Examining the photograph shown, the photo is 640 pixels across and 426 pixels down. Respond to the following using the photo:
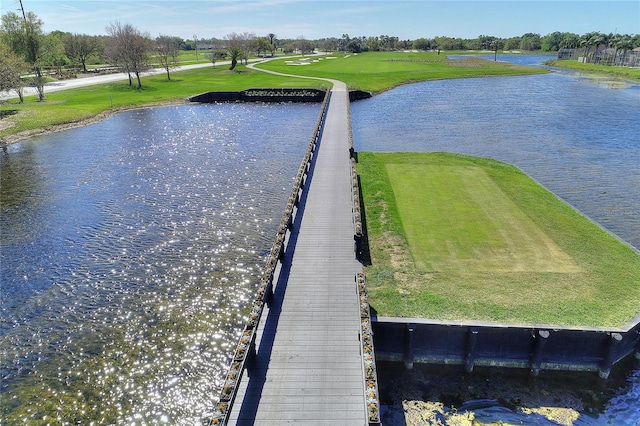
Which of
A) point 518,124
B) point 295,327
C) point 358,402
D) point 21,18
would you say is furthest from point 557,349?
point 21,18

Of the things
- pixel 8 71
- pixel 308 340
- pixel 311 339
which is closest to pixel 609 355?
pixel 311 339

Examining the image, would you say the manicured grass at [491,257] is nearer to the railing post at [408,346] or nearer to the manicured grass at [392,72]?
the railing post at [408,346]

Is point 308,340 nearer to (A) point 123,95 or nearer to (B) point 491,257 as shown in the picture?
(B) point 491,257

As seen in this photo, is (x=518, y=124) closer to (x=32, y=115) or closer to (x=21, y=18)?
(x=32, y=115)

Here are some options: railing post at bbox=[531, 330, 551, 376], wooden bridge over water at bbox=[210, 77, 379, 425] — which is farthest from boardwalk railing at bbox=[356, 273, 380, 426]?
railing post at bbox=[531, 330, 551, 376]

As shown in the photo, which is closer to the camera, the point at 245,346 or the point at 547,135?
Answer: the point at 245,346

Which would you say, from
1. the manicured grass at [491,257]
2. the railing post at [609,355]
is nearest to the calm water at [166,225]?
the railing post at [609,355]
